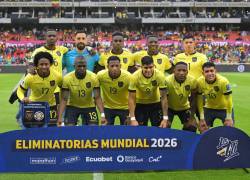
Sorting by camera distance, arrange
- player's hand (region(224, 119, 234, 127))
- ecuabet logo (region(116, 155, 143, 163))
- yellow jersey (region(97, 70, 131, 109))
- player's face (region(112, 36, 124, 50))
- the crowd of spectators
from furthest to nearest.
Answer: the crowd of spectators < player's face (region(112, 36, 124, 50)) < yellow jersey (region(97, 70, 131, 109)) < player's hand (region(224, 119, 234, 127)) < ecuabet logo (region(116, 155, 143, 163))

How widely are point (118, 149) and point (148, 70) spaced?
6.08ft

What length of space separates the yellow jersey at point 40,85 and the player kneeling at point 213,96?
2797mm

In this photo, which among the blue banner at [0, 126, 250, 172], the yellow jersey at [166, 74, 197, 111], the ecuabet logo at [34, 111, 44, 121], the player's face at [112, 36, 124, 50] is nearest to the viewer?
the blue banner at [0, 126, 250, 172]

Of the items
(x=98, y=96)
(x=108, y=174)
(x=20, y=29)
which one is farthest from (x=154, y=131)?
(x=20, y=29)

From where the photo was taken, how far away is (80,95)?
873 centimetres

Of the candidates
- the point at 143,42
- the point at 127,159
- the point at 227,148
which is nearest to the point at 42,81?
the point at 127,159

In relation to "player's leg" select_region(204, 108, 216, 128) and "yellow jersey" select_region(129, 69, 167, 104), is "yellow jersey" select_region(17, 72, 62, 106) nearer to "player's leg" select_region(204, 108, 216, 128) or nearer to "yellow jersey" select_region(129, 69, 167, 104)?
"yellow jersey" select_region(129, 69, 167, 104)

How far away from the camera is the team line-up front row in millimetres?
8492

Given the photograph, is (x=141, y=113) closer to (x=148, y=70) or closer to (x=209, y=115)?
(x=148, y=70)

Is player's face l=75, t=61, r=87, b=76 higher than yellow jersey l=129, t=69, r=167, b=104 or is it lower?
higher

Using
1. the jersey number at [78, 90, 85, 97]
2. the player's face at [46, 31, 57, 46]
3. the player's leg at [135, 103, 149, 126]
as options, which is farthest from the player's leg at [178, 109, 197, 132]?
the player's face at [46, 31, 57, 46]

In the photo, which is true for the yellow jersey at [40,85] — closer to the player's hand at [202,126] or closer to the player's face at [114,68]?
the player's face at [114,68]

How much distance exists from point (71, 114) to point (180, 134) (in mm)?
2551

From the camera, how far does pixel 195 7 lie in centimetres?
6731
